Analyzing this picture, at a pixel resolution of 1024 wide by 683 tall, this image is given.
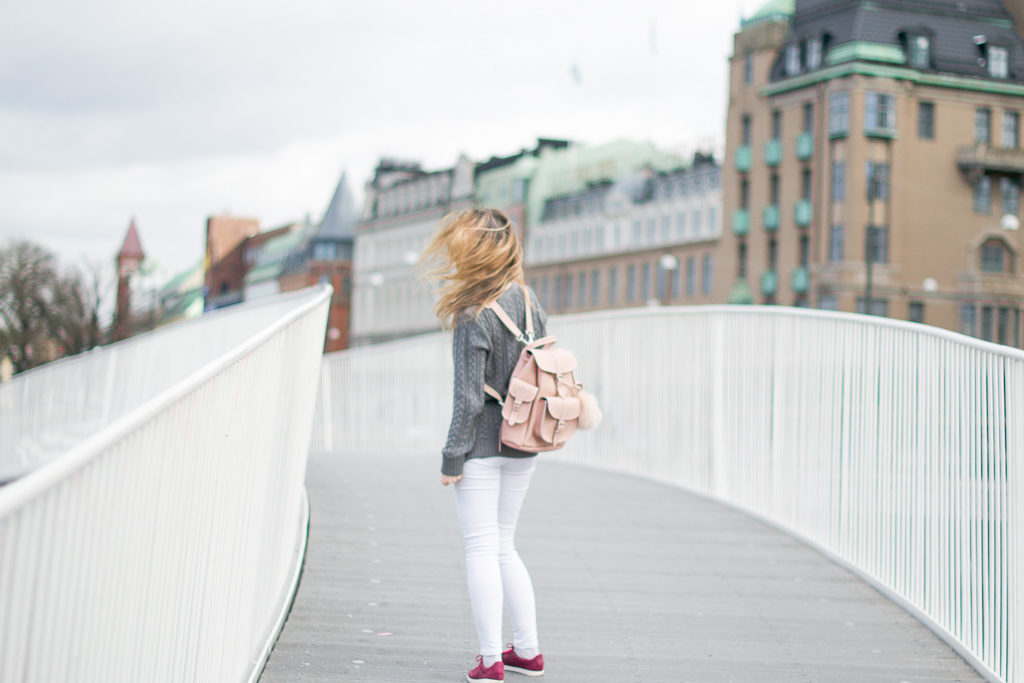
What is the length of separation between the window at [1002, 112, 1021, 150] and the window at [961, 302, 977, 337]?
289 inches

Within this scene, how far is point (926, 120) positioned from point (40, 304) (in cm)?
4201

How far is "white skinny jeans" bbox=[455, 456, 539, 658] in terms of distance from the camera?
5180 mm

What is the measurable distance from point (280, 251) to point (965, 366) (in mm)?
125131

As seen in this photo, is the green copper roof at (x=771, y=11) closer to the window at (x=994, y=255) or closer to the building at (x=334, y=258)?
the window at (x=994, y=255)

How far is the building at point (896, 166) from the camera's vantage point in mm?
58406

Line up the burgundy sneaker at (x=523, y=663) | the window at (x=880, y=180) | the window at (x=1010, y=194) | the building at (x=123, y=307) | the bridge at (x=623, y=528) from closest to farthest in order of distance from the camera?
the bridge at (x=623, y=528) < the burgundy sneaker at (x=523, y=663) < the window at (x=880, y=180) < the window at (x=1010, y=194) < the building at (x=123, y=307)

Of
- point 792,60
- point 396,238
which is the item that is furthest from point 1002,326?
point 396,238

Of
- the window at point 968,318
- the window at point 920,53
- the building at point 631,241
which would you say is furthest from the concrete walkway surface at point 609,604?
the building at point 631,241

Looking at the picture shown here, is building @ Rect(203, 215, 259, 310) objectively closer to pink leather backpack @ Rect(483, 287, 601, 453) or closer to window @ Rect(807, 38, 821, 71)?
window @ Rect(807, 38, 821, 71)

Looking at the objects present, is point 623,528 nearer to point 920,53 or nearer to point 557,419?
point 557,419

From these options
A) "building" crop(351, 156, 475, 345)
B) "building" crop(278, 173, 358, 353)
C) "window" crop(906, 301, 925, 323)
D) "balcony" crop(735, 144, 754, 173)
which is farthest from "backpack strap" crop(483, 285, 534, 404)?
"building" crop(278, 173, 358, 353)

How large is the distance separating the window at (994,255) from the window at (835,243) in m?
6.27

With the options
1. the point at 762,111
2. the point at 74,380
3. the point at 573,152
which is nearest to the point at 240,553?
the point at 74,380

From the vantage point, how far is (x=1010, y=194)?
2398 inches
